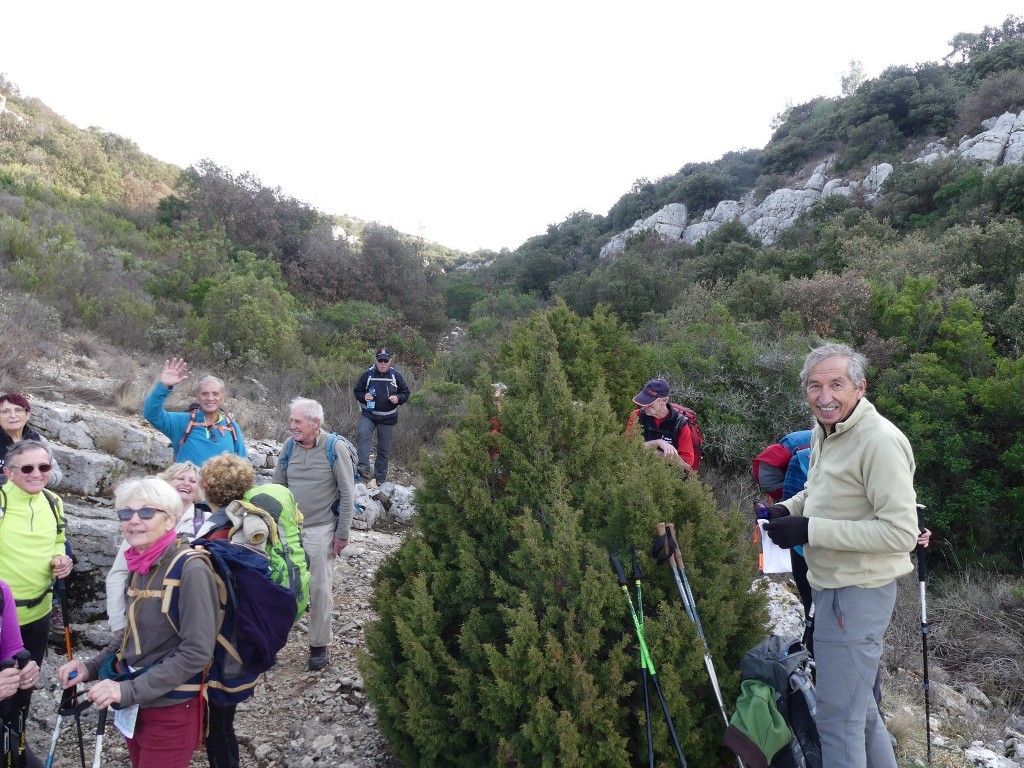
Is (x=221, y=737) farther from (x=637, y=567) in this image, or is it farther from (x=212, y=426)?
(x=212, y=426)

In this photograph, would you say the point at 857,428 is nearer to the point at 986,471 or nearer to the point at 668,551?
the point at 668,551

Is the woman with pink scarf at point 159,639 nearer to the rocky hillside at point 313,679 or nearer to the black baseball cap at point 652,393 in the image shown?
the rocky hillside at point 313,679

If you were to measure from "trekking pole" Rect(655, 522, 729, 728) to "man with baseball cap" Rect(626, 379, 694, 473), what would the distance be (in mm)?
2303

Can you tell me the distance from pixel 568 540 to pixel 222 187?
23307mm

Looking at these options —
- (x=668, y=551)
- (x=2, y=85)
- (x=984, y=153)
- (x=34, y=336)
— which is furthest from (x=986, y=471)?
(x=2, y=85)

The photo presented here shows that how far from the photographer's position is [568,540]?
2578 mm

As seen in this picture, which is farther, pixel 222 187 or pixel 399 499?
pixel 222 187

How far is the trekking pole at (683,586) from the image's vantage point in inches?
98.8

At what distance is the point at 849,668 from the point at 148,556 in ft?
9.15

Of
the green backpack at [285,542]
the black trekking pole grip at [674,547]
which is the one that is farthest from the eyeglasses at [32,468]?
the black trekking pole grip at [674,547]

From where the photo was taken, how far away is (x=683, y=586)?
262 centimetres

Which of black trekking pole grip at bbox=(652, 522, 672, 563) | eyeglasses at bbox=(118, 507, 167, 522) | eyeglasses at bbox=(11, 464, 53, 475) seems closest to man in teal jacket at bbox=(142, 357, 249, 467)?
eyeglasses at bbox=(11, 464, 53, 475)

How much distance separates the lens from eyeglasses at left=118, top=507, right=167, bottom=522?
2428 mm

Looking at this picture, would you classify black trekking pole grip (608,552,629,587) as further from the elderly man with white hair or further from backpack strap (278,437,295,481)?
backpack strap (278,437,295,481)
